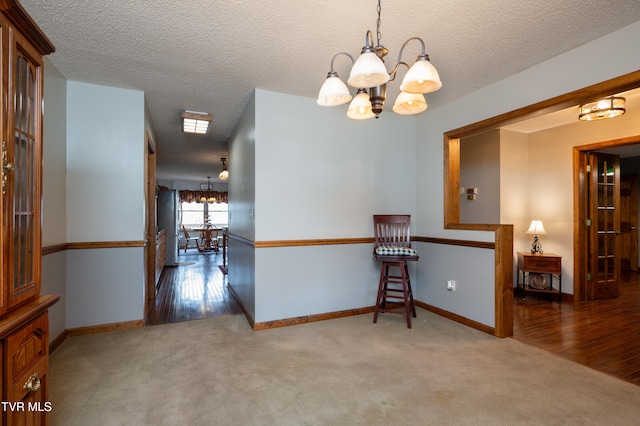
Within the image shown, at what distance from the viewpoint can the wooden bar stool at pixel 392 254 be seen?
129 inches

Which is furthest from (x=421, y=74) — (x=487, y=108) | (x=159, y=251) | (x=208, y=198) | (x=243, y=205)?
(x=208, y=198)

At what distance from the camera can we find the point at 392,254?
10.8 ft

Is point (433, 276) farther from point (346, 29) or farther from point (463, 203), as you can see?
point (346, 29)

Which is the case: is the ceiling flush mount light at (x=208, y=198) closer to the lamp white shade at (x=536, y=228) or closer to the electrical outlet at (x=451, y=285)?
the electrical outlet at (x=451, y=285)

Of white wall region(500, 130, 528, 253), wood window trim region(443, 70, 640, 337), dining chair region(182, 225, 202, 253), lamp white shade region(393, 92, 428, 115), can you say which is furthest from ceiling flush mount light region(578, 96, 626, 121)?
dining chair region(182, 225, 202, 253)

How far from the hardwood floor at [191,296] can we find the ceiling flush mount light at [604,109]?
4.48m

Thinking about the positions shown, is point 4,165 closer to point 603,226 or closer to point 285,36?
point 285,36

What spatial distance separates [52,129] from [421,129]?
3845 mm

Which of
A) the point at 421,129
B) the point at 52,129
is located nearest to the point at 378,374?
the point at 421,129

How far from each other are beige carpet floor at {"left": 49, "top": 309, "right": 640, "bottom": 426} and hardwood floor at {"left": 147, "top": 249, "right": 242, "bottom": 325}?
1.86 feet

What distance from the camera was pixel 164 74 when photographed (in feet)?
9.29

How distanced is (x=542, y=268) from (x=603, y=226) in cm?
117

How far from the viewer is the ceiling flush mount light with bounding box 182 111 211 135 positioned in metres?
3.83

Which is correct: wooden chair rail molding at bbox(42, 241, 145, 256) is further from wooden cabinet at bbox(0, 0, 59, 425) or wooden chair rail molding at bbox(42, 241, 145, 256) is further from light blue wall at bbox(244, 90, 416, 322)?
wooden cabinet at bbox(0, 0, 59, 425)
